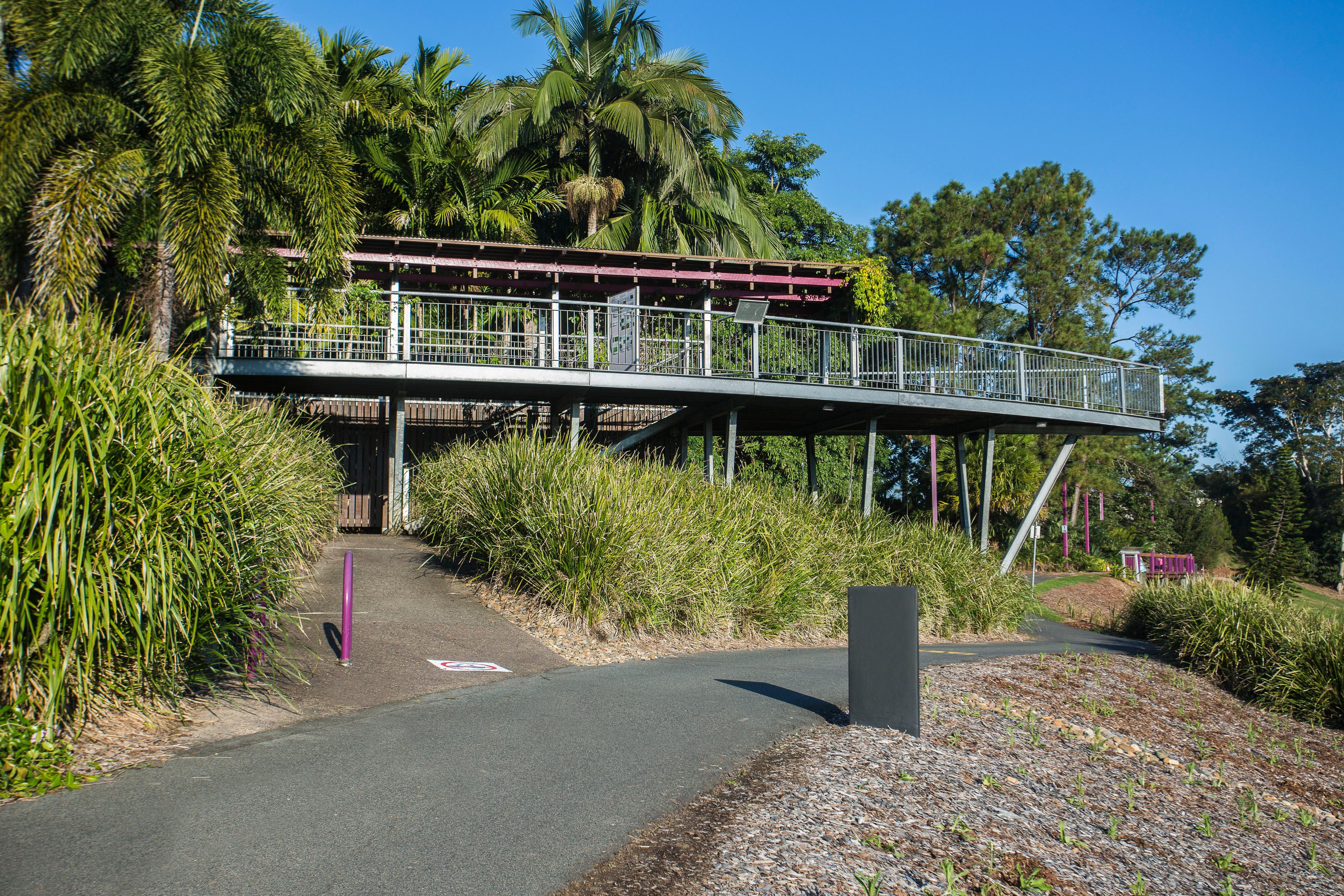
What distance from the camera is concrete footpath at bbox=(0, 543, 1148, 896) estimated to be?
3.91 m

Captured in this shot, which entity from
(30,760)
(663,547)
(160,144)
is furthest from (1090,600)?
(30,760)

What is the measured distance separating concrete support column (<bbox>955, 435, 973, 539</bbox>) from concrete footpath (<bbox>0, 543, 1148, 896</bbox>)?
1405 centimetres

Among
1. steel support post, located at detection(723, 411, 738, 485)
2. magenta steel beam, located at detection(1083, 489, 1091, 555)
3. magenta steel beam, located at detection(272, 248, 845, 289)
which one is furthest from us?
magenta steel beam, located at detection(1083, 489, 1091, 555)

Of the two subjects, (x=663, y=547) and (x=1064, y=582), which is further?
(x=1064, y=582)

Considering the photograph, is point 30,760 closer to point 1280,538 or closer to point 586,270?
point 586,270

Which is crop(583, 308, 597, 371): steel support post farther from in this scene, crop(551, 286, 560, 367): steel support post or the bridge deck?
crop(551, 286, 560, 367): steel support post

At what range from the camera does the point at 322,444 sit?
49.2 ft

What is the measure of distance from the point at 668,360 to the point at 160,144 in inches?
352

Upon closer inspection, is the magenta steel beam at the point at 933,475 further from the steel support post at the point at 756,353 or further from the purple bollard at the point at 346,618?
the purple bollard at the point at 346,618

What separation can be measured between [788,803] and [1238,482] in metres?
60.0

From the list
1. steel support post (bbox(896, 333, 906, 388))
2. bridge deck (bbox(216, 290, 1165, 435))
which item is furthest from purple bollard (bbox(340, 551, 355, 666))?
steel support post (bbox(896, 333, 906, 388))

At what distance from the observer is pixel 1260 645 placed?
12.4 m

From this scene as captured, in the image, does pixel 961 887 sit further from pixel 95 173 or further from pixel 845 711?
pixel 95 173

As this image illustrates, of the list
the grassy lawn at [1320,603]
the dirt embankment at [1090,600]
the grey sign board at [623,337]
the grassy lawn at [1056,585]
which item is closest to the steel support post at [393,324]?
the grey sign board at [623,337]
